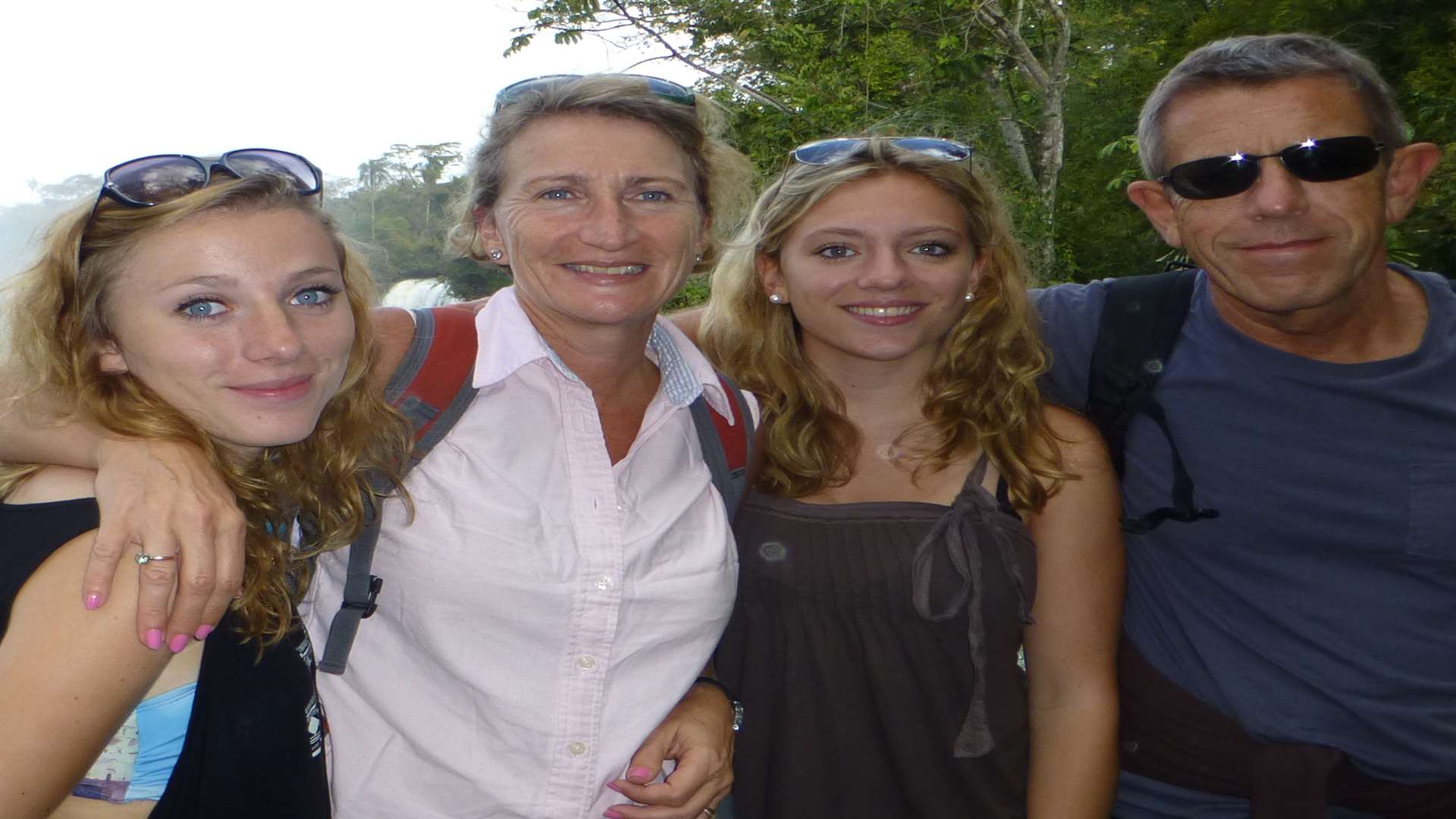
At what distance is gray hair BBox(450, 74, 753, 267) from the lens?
236 centimetres

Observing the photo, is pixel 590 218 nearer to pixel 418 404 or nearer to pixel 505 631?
pixel 418 404

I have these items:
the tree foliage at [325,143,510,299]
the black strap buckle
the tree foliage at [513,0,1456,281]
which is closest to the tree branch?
the tree foliage at [513,0,1456,281]

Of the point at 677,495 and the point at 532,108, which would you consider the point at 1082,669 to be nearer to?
the point at 677,495

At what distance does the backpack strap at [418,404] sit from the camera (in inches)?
80.4

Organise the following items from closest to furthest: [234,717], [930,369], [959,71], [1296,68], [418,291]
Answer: [234,717]
[1296,68]
[930,369]
[418,291]
[959,71]

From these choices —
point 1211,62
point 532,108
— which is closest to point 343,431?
point 532,108

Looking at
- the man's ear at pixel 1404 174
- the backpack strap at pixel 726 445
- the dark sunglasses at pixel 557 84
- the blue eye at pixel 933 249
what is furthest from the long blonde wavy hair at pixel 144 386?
the man's ear at pixel 1404 174

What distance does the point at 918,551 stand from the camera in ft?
8.02

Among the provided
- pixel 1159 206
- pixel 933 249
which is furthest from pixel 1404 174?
pixel 933 249

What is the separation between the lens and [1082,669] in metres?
2.50

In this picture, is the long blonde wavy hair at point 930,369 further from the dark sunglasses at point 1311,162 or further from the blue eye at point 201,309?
the blue eye at point 201,309

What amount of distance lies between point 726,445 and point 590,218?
2.08 feet

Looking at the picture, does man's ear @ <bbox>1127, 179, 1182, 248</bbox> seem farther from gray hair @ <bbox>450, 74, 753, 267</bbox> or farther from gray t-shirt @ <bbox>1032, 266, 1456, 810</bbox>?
gray hair @ <bbox>450, 74, 753, 267</bbox>

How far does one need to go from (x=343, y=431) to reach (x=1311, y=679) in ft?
7.10
